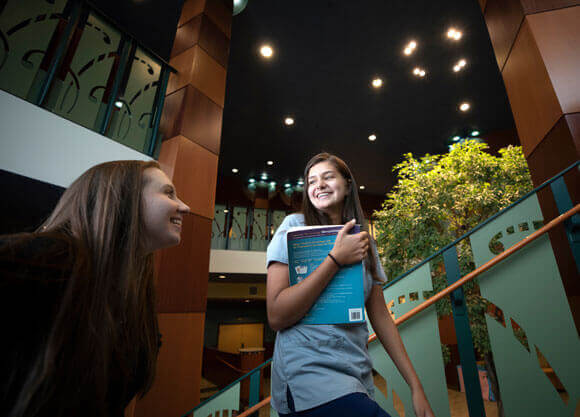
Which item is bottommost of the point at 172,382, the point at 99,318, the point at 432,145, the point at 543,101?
the point at 172,382

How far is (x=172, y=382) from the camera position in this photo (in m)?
2.39

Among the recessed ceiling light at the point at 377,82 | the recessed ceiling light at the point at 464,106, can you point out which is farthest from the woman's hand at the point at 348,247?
the recessed ceiling light at the point at 464,106

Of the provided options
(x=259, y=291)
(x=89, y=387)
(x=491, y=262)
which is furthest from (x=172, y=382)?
(x=259, y=291)

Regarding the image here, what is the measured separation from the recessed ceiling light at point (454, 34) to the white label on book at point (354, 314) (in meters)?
5.68

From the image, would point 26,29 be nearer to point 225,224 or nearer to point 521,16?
point 521,16

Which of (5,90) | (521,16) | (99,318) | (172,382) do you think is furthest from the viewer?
(172,382)

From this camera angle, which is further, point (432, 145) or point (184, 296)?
point (432, 145)

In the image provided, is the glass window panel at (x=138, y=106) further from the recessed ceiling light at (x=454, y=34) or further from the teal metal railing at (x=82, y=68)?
the recessed ceiling light at (x=454, y=34)

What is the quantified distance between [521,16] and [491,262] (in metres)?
2.16

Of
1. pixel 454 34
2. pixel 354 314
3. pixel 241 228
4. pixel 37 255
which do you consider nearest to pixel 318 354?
pixel 354 314

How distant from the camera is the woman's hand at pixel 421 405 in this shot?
0.83 meters

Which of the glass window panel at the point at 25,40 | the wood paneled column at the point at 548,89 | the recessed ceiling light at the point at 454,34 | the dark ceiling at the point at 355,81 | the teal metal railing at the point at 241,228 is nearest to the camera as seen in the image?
the wood paneled column at the point at 548,89

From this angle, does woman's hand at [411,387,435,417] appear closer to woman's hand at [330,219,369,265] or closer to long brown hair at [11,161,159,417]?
woman's hand at [330,219,369,265]

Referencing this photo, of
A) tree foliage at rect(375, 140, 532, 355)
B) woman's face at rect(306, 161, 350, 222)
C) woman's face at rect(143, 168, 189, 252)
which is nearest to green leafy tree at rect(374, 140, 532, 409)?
tree foliage at rect(375, 140, 532, 355)
